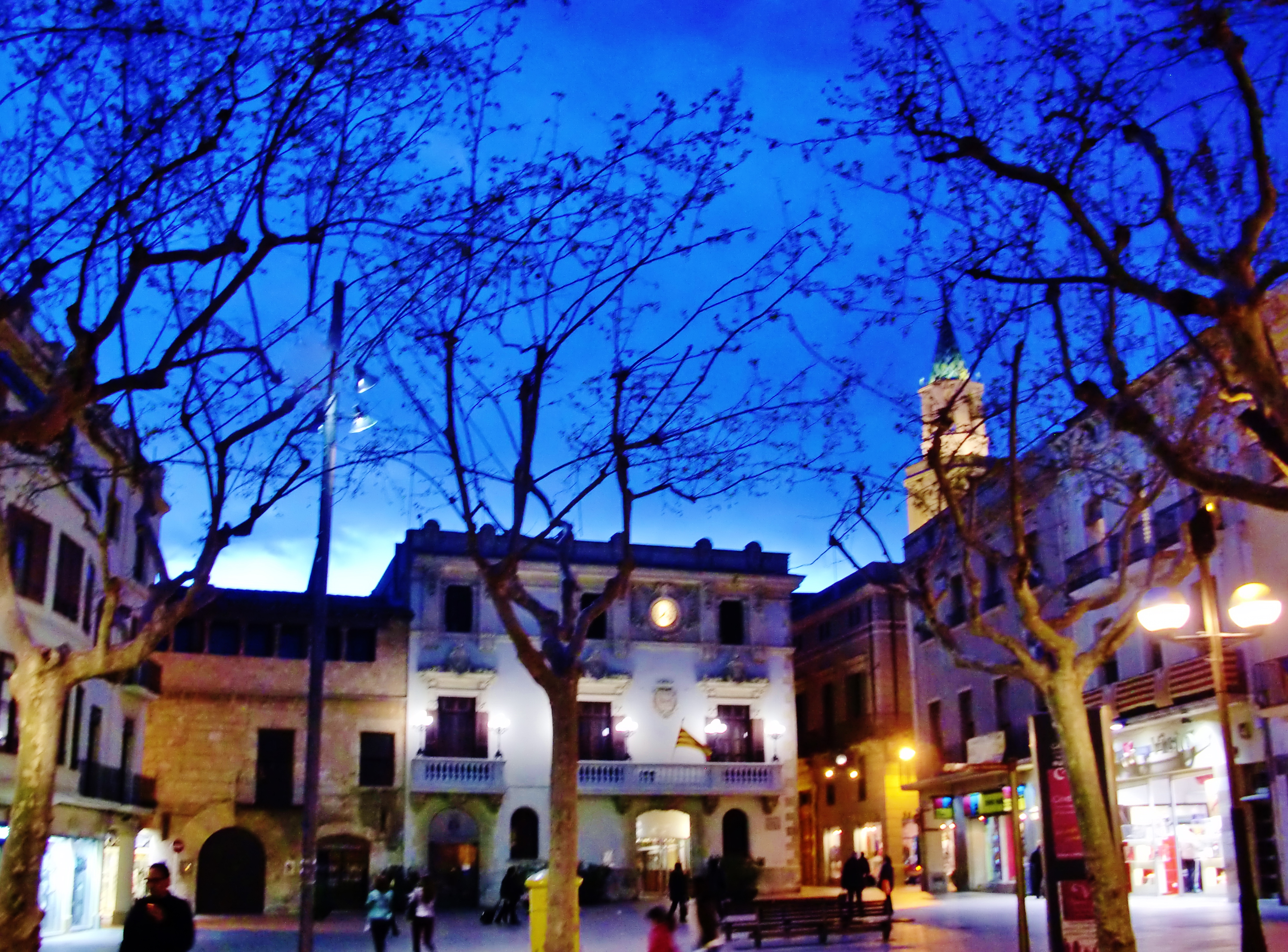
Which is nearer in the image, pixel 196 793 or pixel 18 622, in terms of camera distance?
Answer: pixel 18 622

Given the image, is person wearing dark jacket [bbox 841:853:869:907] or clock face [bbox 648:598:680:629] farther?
clock face [bbox 648:598:680:629]

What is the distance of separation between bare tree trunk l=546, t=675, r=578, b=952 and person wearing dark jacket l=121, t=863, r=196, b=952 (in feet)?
24.7

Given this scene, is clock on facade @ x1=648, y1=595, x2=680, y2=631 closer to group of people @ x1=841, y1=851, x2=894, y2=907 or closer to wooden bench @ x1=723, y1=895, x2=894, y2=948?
group of people @ x1=841, y1=851, x2=894, y2=907

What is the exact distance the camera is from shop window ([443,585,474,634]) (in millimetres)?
44906

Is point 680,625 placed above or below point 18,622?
above

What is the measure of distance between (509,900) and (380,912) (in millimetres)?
12401

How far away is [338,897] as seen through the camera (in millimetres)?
41219

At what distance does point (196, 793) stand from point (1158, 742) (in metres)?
26.5

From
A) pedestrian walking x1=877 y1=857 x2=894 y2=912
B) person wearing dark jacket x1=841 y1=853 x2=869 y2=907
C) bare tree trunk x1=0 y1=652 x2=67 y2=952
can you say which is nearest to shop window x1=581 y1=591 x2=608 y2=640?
pedestrian walking x1=877 y1=857 x2=894 y2=912

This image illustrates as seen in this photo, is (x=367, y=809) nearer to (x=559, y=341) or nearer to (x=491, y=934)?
(x=491, y=934)

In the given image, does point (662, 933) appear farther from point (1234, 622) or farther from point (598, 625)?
point (598, 625)

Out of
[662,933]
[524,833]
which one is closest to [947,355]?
[524,833]

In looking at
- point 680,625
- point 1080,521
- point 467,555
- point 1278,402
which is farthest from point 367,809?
point 1278,402

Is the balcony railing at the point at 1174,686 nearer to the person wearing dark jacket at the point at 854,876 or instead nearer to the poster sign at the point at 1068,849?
the person wearing dark jacket at the point at 854,876
